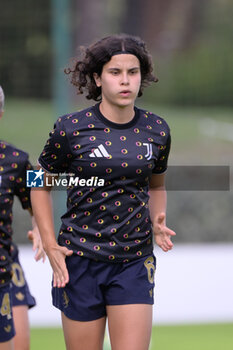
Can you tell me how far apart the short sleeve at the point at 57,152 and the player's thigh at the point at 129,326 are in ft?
2.25

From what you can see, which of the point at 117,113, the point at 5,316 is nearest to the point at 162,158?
the point at 117,113

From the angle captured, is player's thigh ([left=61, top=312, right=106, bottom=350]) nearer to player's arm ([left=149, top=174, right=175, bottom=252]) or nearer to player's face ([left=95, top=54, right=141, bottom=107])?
player's arm ([left=149, top=174, right=175, bottom=252])

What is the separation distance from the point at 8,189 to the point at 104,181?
25.2 inches

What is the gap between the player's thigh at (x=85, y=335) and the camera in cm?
398

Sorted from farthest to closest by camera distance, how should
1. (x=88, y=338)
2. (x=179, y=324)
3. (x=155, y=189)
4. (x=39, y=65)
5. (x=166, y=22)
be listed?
(x=166, y=22), (x=39, y=65), (x=179, y=324), (x=155, y=189), (x=88, y=338)

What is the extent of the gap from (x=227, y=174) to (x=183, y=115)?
0.75m

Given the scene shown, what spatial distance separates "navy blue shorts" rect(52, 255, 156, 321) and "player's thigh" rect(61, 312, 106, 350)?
27mm

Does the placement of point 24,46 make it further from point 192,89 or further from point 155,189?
point 155,189

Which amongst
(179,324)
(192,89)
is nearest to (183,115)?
(192,89)

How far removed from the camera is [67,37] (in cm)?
776

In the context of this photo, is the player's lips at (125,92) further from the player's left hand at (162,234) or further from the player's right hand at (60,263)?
the player's right hand at (60,263)

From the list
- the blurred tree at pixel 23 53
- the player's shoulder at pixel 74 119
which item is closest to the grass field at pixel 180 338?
the blurred tree at pixel 23 53

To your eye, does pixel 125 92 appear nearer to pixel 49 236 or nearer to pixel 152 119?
pixel 152 119

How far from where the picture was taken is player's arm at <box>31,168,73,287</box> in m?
4.00
